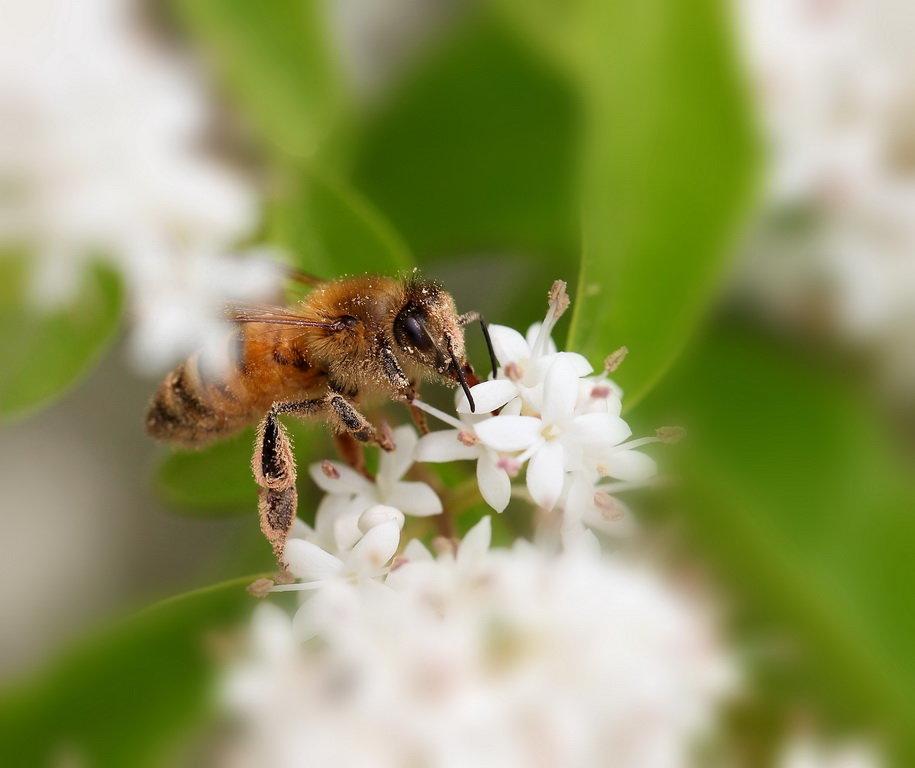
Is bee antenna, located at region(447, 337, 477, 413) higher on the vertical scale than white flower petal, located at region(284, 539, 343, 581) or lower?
higher

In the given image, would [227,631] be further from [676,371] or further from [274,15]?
[274,15]

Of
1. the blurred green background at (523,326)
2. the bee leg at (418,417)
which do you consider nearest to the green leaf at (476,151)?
the blurred green background at (523,326)

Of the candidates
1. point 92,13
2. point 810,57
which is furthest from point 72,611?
point 810,57

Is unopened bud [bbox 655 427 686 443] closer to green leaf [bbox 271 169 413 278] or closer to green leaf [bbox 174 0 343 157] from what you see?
green leaf [bbox 271 169 413 278]

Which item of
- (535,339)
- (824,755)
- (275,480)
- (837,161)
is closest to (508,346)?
(535,339)

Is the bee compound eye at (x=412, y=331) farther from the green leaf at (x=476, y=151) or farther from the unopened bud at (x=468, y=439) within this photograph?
the green leaf at (x=476, y=151)

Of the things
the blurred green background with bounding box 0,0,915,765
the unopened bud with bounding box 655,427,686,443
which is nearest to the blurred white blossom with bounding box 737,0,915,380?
the blurred green background with bounding box 0,0,915,765
